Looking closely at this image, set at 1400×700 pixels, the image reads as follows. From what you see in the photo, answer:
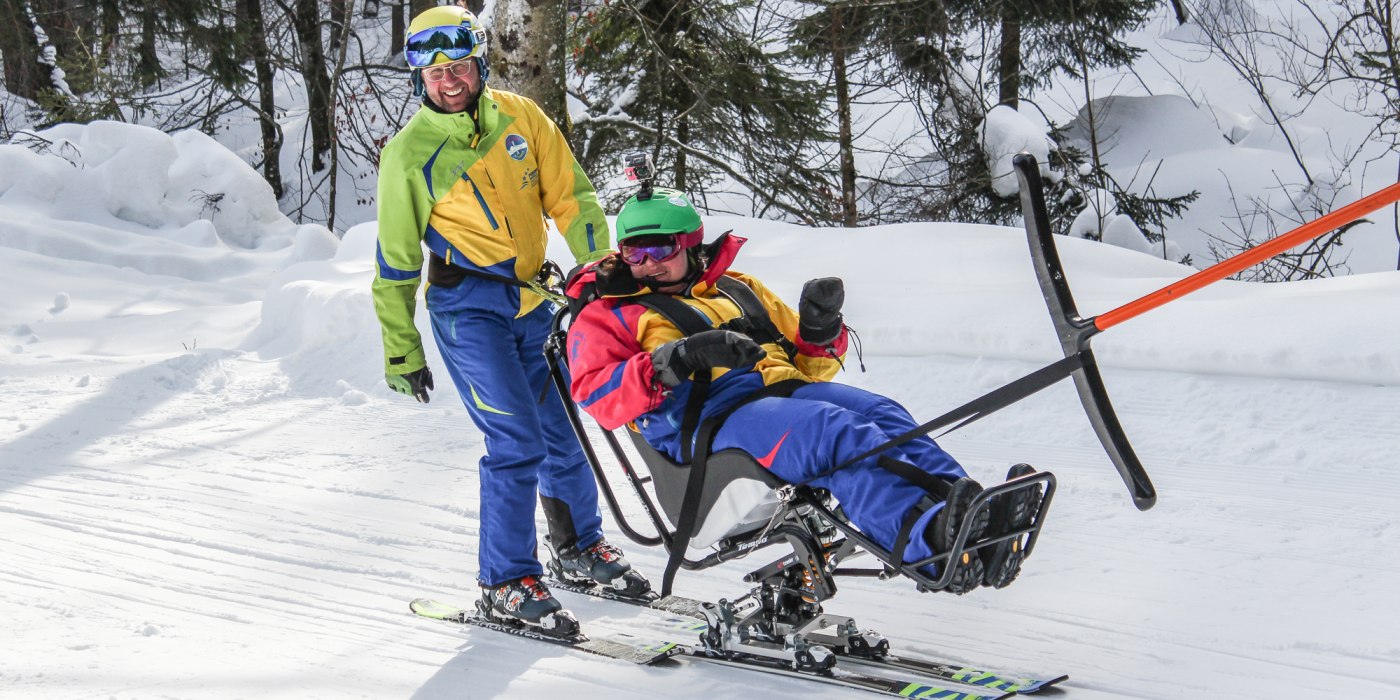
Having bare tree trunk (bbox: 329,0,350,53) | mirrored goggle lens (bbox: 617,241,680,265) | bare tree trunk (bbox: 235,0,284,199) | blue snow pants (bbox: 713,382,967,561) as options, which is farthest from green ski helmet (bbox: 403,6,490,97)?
bare tree trunk (bbox: 235,0,284,199)

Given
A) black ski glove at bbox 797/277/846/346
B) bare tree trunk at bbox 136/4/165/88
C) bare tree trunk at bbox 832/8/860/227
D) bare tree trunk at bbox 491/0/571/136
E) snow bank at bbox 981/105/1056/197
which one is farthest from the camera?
bare tree trunk at bbox 136/4/165/88

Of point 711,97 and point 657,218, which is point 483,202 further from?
point 711,97

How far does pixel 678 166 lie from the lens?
12.1 meters

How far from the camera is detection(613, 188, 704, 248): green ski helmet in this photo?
3.35m

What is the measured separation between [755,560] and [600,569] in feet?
1.84

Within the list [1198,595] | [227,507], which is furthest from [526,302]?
[1198,595]

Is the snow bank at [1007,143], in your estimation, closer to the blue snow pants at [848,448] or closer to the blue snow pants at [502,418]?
the blue snow pants at [502,418]

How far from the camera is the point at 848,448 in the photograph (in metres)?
2.80

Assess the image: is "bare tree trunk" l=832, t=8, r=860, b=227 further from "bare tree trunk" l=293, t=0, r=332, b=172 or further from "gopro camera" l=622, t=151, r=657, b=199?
"gopro camera" l=622, t=151, r=657, b=199

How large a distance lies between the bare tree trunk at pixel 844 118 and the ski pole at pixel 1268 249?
9.13m

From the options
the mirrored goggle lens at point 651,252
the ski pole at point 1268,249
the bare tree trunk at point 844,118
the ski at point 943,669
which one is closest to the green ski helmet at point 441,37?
the mirrored goggle lens at point 651,252

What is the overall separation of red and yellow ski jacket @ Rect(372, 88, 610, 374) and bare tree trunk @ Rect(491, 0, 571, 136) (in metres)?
3.97

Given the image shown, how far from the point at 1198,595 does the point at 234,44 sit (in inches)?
572

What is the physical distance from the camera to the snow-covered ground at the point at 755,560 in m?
3.45
